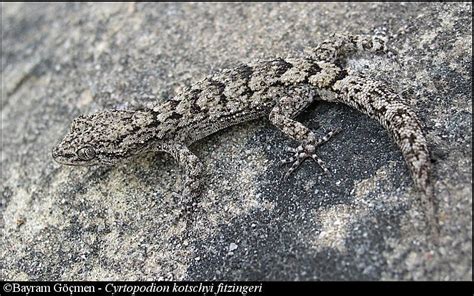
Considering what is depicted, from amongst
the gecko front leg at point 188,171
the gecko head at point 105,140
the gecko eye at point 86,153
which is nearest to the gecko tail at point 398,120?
the gecko front leg at point 188,171

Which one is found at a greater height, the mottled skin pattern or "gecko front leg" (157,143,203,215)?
the mottled skin pattern

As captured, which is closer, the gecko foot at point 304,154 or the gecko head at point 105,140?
the gecko foot at point 304,154

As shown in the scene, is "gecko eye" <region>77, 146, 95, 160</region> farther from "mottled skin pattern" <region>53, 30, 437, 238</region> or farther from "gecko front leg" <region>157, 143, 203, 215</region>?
"gecko front leg" <region>157, 143, 203, 215</region>

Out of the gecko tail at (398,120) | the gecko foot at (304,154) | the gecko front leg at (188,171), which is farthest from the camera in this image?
the gecko front leg at (188,171)

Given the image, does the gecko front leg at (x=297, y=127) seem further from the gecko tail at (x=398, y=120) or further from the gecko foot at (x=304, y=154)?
the gecko tail at (x=398, y=120)

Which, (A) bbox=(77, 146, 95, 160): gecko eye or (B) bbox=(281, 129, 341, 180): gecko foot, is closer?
(B) bbox=(281, 129, 341, 180): gecko foot

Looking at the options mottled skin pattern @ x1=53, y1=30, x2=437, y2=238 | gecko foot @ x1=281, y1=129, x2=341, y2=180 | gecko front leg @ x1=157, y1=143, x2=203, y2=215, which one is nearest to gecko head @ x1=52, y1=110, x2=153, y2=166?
mottled skin pattern @ x1=53, y1=30, x2=437, y2=238

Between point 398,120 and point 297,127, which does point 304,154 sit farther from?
point 398,120
